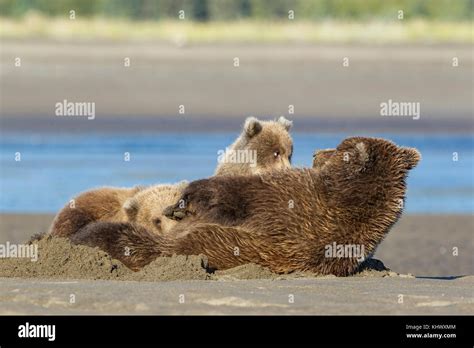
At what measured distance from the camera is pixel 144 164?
18172 mm

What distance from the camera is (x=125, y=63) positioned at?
32.6m

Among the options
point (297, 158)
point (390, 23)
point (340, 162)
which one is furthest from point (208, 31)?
point (340, 162)

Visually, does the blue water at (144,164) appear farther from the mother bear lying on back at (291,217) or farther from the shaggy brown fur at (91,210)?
the mother bear lying on back at (291,217)

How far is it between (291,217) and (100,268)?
1232 millimetres

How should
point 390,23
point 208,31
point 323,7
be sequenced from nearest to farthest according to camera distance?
point 208,31
point 390,23
point 323,7

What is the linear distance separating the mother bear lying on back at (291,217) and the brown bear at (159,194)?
0.57 metres

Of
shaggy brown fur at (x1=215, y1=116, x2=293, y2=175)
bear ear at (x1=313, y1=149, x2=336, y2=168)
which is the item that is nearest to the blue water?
shaggy brown fur at (x1=215, y1=116, x2=293, y2=175)

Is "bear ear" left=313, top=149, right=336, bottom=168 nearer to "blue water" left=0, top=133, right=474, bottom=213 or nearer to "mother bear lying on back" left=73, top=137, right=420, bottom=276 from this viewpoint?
"mother bear lying on back" left=73, top=137, right=420, bottom=276

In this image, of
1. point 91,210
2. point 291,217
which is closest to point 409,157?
point 291,217

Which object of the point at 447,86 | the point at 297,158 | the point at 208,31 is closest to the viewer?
the point at 297,158

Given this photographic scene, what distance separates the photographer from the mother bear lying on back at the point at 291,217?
7.24m

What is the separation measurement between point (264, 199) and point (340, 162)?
0.55 m
